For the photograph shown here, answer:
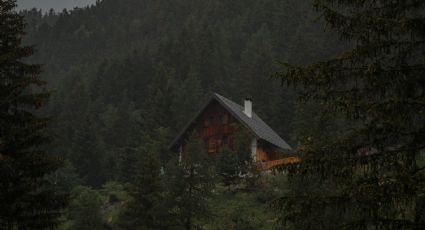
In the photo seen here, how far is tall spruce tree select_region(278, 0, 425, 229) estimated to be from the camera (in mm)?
11609

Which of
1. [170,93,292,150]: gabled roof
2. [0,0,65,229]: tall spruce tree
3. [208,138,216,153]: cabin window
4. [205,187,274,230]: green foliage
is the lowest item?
[205,187,274,230]: green foliage

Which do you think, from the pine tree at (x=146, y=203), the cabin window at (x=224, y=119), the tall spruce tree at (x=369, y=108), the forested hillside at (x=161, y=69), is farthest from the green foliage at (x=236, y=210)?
the tall spruce tree at (x=369, y=108)

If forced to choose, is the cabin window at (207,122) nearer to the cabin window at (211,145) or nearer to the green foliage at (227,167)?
the cabin window at (211,145)

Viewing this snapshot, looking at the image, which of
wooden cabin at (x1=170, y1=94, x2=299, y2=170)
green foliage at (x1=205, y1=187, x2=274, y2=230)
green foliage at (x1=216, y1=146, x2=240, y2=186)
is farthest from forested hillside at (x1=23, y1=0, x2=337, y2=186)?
green foliage at (x1=205, y1=187, x2=274, y2=230)

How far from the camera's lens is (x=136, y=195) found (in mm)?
28219

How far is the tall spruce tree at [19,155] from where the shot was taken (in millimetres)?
17984

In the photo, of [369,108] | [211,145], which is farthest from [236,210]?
[211,145]

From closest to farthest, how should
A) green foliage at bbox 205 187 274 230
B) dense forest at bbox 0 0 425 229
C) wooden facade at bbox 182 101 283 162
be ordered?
dense forest at bbox 0 0 425 229, green foliage at bbox 205 187 274 230, wooden facade at bbox 182 101 283 162

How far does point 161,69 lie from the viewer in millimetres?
94000

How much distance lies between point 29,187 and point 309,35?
8981cm

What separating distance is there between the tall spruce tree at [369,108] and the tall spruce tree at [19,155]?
Result: 8.47m

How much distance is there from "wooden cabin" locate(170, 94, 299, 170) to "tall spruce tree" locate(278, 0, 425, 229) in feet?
142

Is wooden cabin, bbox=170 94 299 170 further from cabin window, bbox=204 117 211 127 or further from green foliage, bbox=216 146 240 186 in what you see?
green foliage, bbox=216 146 240 186

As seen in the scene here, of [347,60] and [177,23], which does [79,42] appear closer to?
[177,23]
